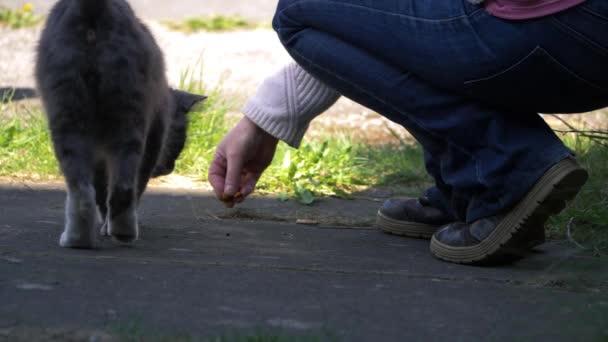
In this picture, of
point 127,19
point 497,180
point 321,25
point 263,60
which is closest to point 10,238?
point 127,19

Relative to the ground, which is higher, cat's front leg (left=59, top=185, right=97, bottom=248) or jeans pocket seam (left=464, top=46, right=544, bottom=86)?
jeans pocket seam (left=464, top=46, right=544, bottom=86)

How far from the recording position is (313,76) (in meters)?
2.88

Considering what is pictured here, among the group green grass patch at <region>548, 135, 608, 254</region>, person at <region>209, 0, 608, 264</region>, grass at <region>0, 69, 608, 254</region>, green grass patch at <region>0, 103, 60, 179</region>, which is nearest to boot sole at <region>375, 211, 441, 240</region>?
person at <region>209, 0, 608, 264</region>

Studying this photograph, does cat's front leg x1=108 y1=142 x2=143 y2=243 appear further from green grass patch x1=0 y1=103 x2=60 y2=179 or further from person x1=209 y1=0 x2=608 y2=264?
green grass patch x1=0 y1=103 x2=60 y2=179

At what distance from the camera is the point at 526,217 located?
2445mm

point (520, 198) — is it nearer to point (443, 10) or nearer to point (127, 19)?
point (443, 10)

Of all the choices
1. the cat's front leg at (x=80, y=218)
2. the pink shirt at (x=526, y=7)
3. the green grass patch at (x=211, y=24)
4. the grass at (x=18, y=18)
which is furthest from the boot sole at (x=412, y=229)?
the grass at (x=18, y=18)

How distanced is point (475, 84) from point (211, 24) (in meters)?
4.98

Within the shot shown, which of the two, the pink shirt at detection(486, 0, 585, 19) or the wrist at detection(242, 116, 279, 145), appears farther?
the wrist at detection(242, 116, 279, 145)

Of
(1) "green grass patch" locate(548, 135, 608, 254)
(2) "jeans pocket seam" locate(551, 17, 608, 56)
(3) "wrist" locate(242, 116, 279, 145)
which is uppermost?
(2) "jeans pocket seam" locate(551, 17, 608, 56)

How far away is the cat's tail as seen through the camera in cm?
246

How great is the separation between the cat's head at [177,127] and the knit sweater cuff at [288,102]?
1.80 ft

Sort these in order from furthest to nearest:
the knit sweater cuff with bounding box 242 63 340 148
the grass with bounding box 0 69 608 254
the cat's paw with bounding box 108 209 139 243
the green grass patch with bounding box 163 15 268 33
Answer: the green grass patch with bounding box 163 15 268 33
the grass with bounding box 0 69 608 254
the knit sweater cuff with bounding box 242 63 340 148
the cat's paw with bounding box 108 209 139 243

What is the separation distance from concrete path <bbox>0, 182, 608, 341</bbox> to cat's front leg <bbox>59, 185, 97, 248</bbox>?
0.05m
